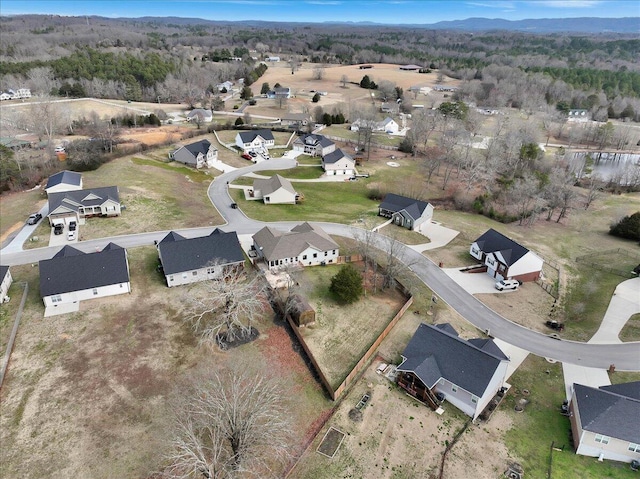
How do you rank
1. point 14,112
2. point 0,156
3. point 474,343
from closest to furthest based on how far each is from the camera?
point 474,343 < point 0,156 < point 14,112

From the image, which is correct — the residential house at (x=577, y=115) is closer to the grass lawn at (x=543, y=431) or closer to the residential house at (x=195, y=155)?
the residential house at (x=195, y=155)

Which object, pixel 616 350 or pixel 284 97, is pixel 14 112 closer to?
pixel 284 97

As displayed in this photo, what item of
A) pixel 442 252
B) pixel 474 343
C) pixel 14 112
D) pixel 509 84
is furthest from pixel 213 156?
pixel 509 84

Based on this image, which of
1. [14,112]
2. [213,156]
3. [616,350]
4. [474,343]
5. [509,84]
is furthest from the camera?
[509,84]

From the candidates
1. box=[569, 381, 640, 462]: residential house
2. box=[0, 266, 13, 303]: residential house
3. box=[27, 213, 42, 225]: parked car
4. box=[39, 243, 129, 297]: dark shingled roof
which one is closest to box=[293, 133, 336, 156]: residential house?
box=[27, 213, 42, 225]: parked car

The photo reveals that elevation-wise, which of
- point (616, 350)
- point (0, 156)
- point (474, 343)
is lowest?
point (616, 350)

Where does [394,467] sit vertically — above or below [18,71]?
below

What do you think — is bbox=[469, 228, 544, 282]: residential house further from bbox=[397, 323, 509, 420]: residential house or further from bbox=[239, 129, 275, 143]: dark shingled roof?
bbox=[239, 129, 275, 143]: dark shingled roof

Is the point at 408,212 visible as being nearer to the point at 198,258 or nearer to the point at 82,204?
the point at 198,258

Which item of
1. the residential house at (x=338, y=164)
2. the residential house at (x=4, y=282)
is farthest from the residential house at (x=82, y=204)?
the residential house at (x=338, y=164)
